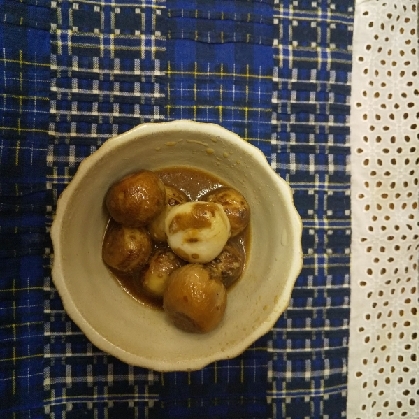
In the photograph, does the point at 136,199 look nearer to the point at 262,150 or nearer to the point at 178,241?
the point at 178,241

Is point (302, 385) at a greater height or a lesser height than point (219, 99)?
lesser

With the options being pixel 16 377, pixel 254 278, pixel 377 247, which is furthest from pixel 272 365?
pixel 16 377

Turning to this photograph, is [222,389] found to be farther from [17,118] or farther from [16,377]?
[17,118]

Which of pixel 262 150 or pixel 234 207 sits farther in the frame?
pixel 262 150

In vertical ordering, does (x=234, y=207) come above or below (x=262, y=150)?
below

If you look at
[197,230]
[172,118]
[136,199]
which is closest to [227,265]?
[197,230]

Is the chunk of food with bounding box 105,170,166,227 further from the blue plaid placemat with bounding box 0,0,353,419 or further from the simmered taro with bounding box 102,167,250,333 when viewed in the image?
the blue plaid placemat with bounding box 0,0,353,419

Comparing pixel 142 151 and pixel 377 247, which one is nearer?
pixel 142 151
